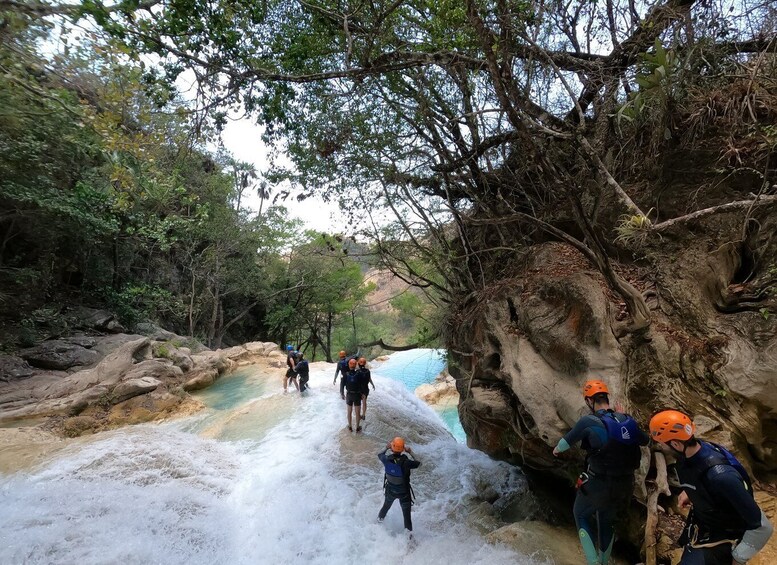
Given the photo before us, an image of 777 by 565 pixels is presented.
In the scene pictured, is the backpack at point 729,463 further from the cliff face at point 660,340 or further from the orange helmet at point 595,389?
the cliff face at point 660,340

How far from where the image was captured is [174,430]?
361 inches

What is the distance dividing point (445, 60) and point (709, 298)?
5025mm

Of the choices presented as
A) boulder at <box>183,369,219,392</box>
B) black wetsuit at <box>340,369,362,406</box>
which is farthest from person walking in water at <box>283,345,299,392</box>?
black wetsuit at <box>340,369,362,406</box>

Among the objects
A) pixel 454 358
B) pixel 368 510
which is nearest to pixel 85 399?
pixel 368 510

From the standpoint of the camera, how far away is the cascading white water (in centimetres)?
517

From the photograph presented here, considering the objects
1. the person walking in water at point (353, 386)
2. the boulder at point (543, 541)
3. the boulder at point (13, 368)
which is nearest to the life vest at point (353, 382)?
the person walking in water at point (353, 386)

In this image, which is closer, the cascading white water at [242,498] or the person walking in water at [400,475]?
A: the cascading white water at [242,498]

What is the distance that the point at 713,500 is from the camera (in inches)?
107

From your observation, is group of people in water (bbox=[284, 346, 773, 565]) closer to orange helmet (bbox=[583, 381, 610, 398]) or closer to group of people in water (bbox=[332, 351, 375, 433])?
orange helmet (bbox=[583, 381, 610, 398])

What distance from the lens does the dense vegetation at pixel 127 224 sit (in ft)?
18.0

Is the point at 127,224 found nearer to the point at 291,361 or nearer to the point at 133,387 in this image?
the point at 133,387

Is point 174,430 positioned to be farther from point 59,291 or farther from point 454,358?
point 59,291

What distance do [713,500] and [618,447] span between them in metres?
0.93

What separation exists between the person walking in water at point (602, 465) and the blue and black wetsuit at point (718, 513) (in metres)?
0.76
